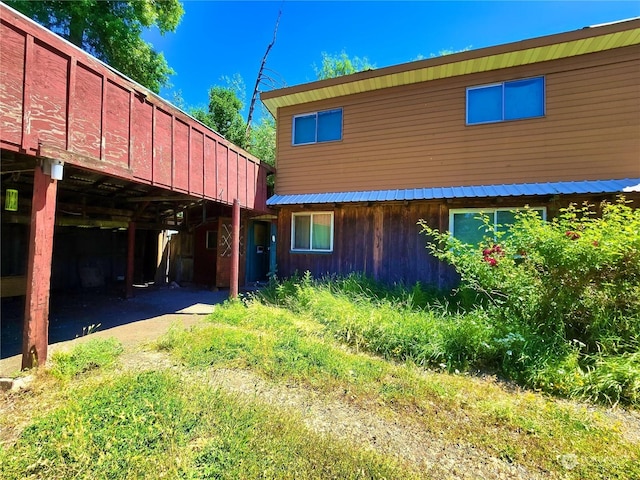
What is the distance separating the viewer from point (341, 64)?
796 inches

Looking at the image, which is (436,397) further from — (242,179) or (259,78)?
(259,78)

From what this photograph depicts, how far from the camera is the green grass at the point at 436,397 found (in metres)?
2.35

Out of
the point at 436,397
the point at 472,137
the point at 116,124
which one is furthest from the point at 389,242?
the point at 116,124

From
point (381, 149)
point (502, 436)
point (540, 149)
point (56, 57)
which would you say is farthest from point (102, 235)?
point (540, 149)

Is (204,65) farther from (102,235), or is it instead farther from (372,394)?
(372,394)

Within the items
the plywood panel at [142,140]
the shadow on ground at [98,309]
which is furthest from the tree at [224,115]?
the plywood panel at [142,140]

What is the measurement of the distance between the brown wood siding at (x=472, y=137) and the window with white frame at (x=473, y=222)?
0.73m

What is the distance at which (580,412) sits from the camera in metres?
2.90

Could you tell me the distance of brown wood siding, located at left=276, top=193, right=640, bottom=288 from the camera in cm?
730

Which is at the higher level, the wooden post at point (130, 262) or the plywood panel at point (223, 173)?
the plywood panel at point (223, 173)

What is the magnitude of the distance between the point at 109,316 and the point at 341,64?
66.9ft

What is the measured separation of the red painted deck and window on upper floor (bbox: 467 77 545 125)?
6.63 m

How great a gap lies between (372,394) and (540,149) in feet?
22.7

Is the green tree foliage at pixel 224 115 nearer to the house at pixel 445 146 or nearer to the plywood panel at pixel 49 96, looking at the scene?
the house at pixel 445 146
